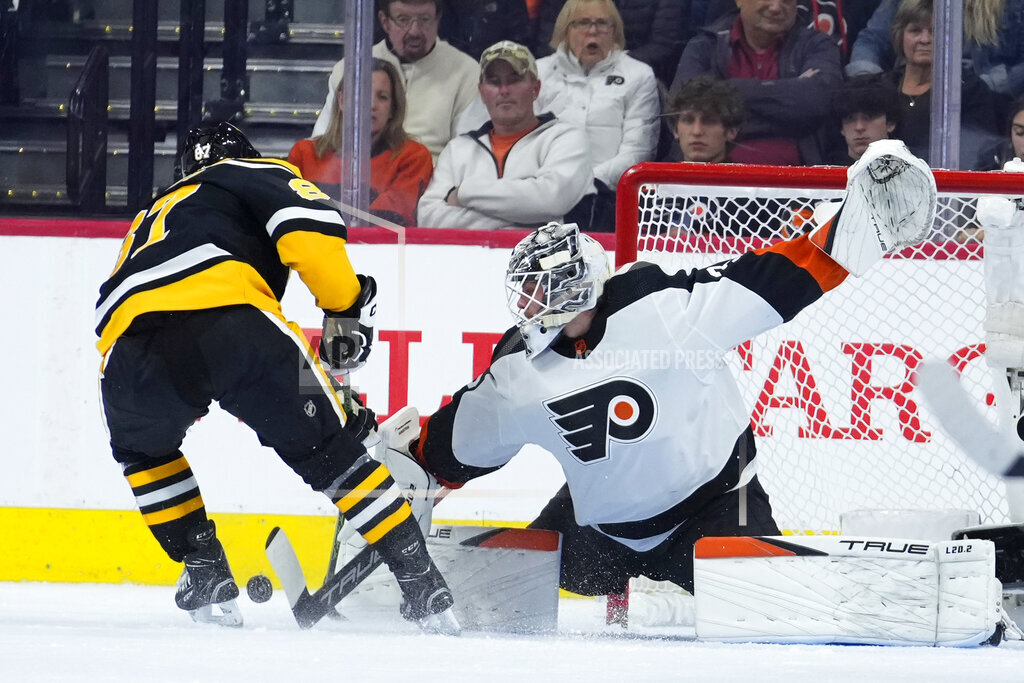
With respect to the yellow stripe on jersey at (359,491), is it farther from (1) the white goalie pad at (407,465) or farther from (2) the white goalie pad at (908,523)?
(2) the white goalie pad at (908,523)

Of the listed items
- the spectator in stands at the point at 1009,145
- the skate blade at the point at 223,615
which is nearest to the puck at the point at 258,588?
the skate blade at the point at 223,615

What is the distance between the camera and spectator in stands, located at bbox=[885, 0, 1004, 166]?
3426 millimetres

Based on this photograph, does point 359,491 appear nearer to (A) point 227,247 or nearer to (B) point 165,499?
(B) point 165,499

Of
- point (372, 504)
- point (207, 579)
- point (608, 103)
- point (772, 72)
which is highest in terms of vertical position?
point (772, 72)

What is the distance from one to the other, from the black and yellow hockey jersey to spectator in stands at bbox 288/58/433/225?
991mm

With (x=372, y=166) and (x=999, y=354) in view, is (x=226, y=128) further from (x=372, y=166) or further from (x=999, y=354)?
(x=999, y=354)

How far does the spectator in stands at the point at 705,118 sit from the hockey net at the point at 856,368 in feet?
1.46

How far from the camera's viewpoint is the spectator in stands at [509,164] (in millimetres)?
3477

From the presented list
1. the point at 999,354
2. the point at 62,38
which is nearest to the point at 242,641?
the point at 999,354

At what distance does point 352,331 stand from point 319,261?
21cm

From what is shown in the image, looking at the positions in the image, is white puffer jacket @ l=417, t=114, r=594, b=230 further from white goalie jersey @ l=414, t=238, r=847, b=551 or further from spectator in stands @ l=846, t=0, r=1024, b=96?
white goalie jersey @ l=414, t=238, r=847, b=551

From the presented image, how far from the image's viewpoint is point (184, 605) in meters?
2.55

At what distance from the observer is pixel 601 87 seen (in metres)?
3.58

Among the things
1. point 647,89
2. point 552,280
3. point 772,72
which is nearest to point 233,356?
point 552,280
